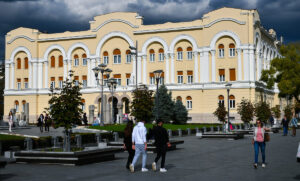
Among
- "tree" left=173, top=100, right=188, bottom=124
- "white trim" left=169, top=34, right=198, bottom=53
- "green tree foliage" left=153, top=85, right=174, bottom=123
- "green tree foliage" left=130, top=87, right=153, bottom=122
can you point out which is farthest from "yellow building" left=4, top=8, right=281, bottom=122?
"green tree foliage" left=130, top=87, right=153, bottom=122

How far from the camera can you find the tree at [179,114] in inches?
2053

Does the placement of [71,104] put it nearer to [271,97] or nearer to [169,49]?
[169,49]

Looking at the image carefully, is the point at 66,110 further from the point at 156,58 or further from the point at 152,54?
the point at 152,54

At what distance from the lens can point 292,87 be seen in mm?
56469

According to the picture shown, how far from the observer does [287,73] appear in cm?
5722

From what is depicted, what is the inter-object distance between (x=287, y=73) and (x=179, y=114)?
15.7m

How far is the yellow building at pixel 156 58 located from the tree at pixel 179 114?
444 cm

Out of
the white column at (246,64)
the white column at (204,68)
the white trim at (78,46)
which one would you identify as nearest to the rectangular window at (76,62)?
the white trim at (78,46)

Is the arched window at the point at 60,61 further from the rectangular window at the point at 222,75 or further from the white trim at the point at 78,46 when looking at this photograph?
the rectangular window at the point at 222,75

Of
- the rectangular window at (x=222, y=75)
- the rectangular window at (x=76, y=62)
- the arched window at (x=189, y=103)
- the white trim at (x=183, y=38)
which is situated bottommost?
the arched window at (x=189, y=103)

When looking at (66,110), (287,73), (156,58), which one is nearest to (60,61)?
(156,58)

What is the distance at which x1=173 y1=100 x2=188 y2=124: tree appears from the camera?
52.2 meters

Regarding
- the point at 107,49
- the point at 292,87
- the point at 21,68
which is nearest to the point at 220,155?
the point at 292,87

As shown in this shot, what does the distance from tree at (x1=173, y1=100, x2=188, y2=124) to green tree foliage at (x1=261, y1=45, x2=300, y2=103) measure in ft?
37.2
